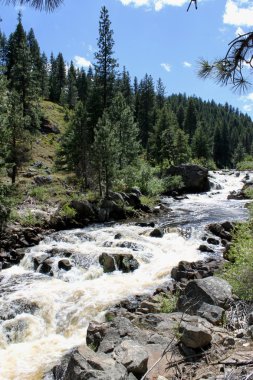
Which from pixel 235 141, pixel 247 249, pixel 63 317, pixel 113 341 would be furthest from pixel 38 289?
pixel 235 141

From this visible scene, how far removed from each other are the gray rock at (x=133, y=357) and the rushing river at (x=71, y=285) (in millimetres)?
2935

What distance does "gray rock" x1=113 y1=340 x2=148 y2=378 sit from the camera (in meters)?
6.68

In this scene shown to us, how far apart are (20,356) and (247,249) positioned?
22.8ft

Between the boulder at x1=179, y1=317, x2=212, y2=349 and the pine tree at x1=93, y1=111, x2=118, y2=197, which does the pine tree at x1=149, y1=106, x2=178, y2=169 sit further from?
the boulder at x1=179, y1=317, x2=212, y2=349

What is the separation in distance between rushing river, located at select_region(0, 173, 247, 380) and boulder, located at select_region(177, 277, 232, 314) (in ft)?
11.3

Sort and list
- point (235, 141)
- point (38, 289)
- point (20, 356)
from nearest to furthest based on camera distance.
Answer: point (20, 356)
point (38, 289)
point (235, 141)

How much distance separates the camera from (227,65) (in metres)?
5.61

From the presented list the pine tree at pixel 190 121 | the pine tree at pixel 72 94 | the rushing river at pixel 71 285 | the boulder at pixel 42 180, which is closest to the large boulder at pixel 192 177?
the boulder at pixel 42 180

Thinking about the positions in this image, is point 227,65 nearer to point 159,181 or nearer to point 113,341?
point 113,341

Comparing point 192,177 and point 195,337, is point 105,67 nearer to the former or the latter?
point 192,177

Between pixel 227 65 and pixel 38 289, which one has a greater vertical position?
pixel 227 65

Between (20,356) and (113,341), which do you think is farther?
(20,356)

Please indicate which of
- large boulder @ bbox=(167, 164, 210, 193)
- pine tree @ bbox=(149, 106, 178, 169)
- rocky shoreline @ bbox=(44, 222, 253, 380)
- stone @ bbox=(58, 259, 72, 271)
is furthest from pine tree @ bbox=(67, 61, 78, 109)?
rocky shoreline @ bbox=(44, 222, 253, 380)

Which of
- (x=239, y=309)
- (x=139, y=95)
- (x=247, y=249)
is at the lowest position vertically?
(x=239, y=309)
